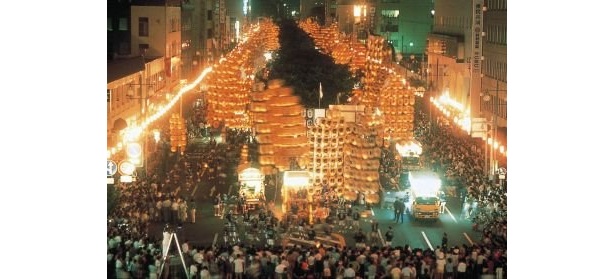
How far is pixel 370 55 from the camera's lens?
4406 cm

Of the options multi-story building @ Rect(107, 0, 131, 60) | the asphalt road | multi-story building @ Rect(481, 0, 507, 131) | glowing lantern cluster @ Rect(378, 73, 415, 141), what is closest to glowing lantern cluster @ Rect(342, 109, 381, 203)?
the asphalt road

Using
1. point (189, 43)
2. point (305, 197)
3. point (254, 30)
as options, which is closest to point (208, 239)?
point (305, 197)

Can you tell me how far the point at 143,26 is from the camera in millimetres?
42344

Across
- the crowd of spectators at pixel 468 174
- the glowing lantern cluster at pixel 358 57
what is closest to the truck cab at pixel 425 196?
the crowd of spectators at pixel 468 174

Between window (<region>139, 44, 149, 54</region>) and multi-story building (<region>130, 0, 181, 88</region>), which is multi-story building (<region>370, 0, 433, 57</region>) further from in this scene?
window (<region>139, 44, 149, 54</region>)

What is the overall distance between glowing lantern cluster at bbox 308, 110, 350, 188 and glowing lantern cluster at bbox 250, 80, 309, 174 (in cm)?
93

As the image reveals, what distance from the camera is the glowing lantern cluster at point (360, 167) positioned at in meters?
26.4

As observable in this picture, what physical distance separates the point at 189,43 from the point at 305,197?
3073cm

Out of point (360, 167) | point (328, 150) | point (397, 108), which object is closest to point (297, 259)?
point (328, 150)

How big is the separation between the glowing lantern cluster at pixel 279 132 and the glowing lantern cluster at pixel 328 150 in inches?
36.5

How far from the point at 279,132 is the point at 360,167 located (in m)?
2.31

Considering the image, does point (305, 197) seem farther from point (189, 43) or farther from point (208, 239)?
point (189, 43)

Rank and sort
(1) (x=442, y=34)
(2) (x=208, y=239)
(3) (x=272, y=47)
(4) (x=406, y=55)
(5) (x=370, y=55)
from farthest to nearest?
(3) (x=272, y=47) < (4) (x=406, y=55) < (1) (x=442, y=34) < (5) (x=370, y=55) < (2) (x=208, y=239)

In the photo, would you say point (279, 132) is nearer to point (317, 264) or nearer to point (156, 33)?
point (317, 264)
